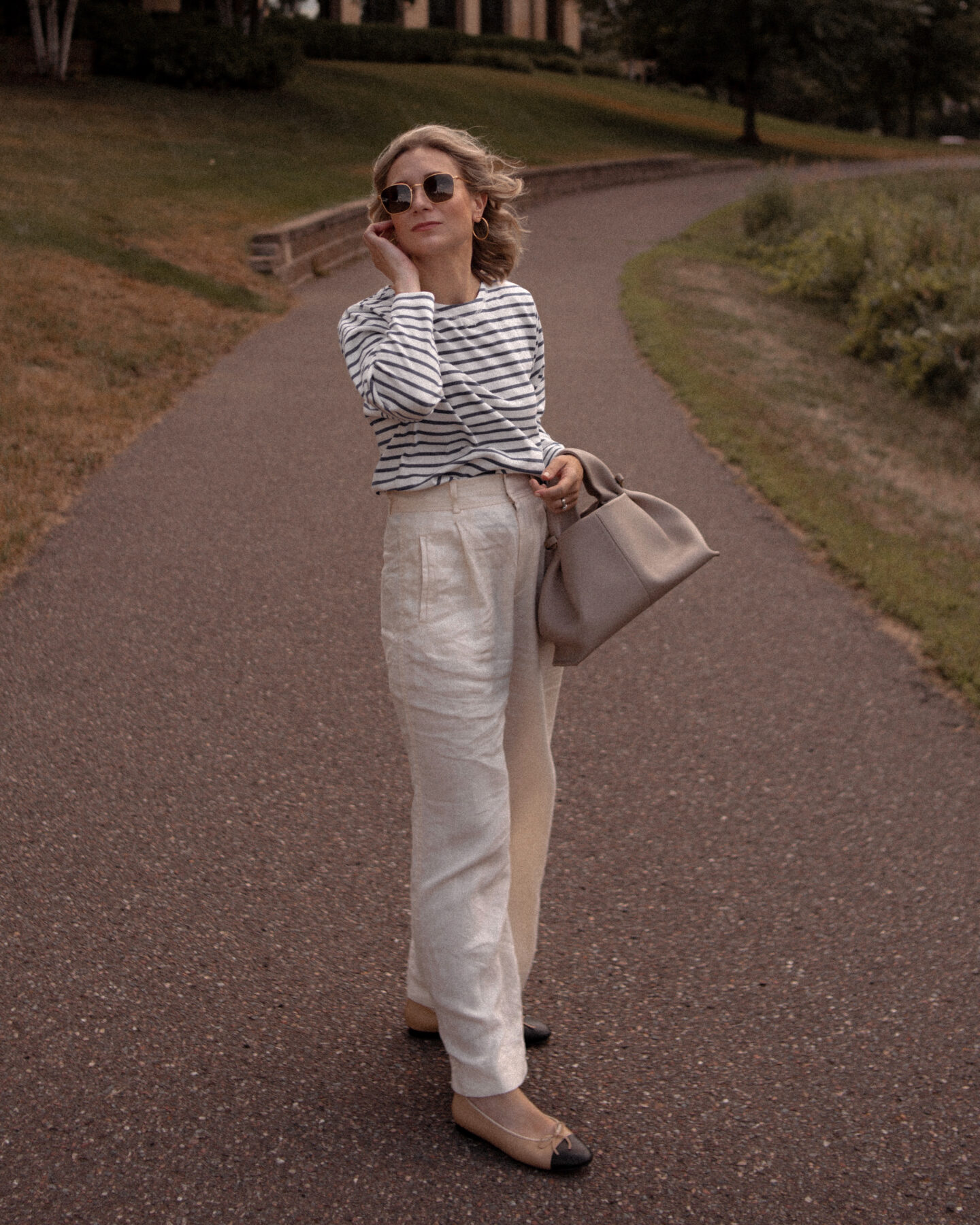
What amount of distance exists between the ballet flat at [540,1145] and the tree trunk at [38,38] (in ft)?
75.2

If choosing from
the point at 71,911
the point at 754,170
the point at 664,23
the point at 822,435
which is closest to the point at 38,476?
the point at 71,911

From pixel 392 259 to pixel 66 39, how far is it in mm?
23600

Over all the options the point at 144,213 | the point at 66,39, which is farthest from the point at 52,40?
the point at 144,213

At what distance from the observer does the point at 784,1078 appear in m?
2.89

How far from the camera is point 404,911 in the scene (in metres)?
3.50

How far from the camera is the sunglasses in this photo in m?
2.44

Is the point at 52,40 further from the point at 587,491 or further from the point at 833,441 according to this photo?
the point at 587,491

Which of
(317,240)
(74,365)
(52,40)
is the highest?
(52,40)

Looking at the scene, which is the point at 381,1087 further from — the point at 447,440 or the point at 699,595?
the point at 699,595

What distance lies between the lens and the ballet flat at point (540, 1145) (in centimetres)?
253

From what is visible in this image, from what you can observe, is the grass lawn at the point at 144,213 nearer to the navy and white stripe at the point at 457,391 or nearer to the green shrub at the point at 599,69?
the navy and white stripe at the point at 457,391

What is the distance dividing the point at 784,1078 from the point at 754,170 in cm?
3369

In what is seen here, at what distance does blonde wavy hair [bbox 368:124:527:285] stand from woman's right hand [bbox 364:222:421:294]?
0.05 metres

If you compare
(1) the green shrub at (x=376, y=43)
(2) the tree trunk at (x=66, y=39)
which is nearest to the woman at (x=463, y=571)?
(2) the tree trunk at (x=66, y=39)
